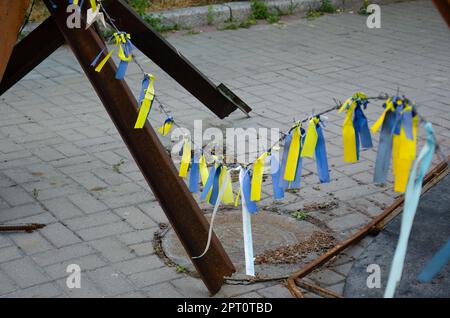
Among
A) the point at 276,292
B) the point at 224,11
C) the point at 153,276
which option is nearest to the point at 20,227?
the point at 153,276

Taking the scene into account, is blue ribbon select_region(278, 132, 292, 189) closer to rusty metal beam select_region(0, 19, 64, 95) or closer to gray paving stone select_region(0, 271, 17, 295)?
gray paving stone select_region(0, 271, 17, 295)

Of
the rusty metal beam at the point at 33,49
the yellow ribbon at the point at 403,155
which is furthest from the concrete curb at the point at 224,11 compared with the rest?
the yellow ribbon at the point at 403,155

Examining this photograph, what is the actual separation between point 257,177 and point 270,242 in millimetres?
944

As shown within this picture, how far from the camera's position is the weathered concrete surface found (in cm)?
350

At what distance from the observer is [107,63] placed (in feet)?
12.0

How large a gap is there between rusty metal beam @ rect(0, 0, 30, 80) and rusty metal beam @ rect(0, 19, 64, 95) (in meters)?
1.06

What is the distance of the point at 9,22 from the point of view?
3480 mm

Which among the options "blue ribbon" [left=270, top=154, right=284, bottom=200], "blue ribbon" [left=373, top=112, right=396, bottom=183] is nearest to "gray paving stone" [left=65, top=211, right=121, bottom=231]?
"blue ribbon" [left=270, top=154, right=284, bottom=200]

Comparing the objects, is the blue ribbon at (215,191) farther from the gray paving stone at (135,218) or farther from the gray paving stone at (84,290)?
the gray paving stone at (135,218)

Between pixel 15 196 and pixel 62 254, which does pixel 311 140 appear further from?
pixel 15 196

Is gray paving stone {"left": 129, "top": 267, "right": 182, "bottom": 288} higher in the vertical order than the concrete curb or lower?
lower

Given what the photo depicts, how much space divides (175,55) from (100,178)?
0.92 m
